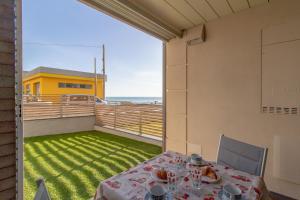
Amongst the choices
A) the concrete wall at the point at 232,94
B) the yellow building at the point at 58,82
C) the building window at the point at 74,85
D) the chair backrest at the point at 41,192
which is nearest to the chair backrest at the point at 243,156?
the concrete wall at the point at 232,94

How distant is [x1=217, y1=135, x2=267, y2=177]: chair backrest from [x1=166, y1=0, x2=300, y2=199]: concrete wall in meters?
0.91

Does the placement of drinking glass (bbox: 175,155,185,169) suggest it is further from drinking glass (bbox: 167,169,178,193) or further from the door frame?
the door frame

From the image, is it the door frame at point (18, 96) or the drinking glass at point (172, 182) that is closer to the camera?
the drinking glass at point (172, 182)

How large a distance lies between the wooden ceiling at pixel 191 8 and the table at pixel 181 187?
1790 mm

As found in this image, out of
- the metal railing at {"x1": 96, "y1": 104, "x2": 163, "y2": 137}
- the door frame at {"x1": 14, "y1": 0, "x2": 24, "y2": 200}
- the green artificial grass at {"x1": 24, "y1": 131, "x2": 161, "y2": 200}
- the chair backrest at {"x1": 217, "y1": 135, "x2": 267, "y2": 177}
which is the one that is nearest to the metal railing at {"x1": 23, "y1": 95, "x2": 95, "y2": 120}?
the metal railing at {"x1": 96, "y1": 104, "x2": 163, "y2": 137}

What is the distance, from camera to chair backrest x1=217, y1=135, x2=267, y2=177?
1.18 meters

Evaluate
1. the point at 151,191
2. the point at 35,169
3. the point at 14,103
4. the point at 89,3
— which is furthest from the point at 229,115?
the point at 35,169

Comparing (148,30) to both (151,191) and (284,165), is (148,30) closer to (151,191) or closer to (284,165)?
(151,191)

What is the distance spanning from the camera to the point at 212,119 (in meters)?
2.41

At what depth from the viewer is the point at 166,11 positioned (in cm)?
215

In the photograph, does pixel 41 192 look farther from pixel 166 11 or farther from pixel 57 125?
pixel 57 125

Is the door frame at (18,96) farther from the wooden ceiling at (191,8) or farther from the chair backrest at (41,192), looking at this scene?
the wooden ceiling at (191,8)

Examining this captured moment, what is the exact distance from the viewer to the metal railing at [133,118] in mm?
4010

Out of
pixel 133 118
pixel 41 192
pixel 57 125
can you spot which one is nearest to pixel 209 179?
pixel 41 192
